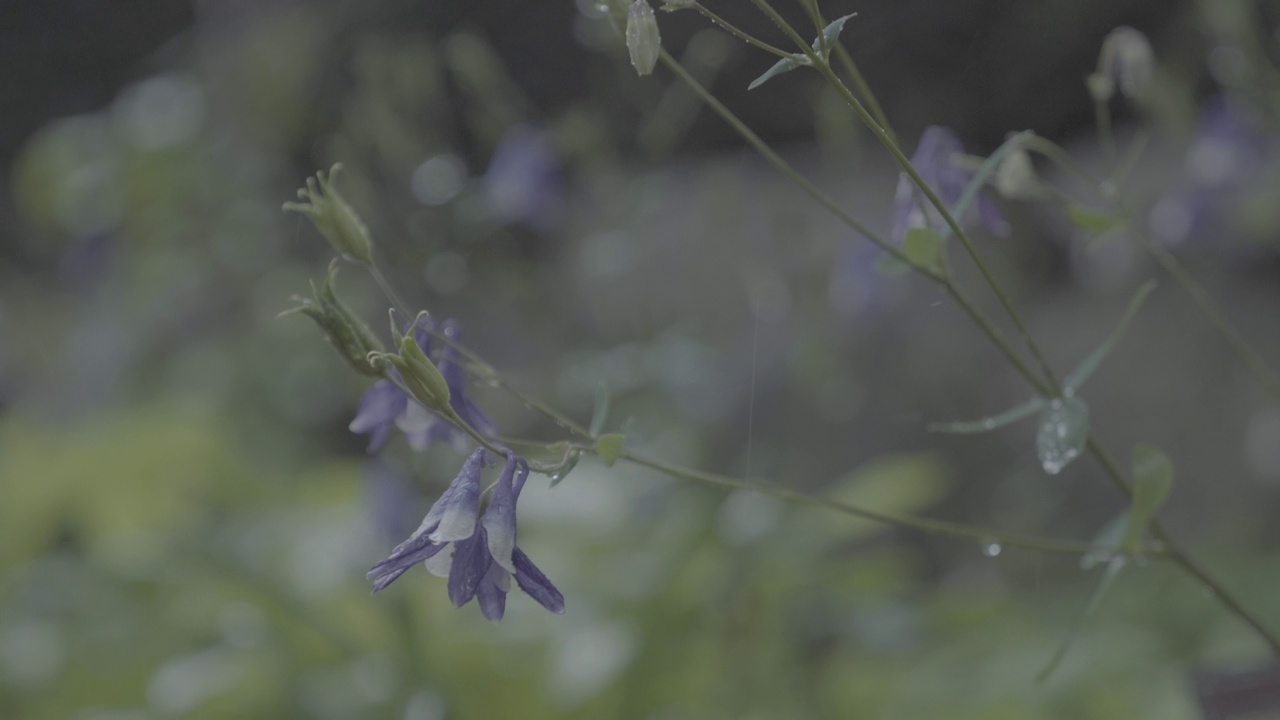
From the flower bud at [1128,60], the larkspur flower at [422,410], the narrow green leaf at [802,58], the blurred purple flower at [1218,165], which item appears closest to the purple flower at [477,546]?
the larkspur flower at [422,410]

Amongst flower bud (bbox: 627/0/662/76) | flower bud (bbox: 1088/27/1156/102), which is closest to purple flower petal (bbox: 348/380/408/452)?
flower bud (bbox: 627/0/662/76)

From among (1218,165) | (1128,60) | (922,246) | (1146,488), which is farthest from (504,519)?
(1218,165)

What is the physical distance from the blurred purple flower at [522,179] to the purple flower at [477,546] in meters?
0.92

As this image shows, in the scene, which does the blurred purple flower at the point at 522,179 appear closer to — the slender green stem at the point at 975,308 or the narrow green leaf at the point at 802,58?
the slender green stem at the point at 975,308

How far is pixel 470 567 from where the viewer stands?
1.78 feet

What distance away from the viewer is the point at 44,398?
11.2 feet

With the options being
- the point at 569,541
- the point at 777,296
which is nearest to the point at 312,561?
the point at 569,541

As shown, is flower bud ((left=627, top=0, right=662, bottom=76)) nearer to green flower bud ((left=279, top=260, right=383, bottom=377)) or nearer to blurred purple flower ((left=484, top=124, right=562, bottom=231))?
green flower bud ((left=279, top=260, right=383, bottom=377))

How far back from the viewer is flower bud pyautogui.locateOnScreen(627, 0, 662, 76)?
540 millimetres

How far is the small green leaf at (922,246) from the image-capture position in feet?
2.00

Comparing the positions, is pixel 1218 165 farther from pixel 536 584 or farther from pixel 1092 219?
pixel 536 584

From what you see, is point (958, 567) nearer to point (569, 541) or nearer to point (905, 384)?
point (905, 384)

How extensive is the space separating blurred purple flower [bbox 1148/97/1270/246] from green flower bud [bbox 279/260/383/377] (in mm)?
1103

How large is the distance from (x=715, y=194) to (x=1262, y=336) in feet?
5.75
